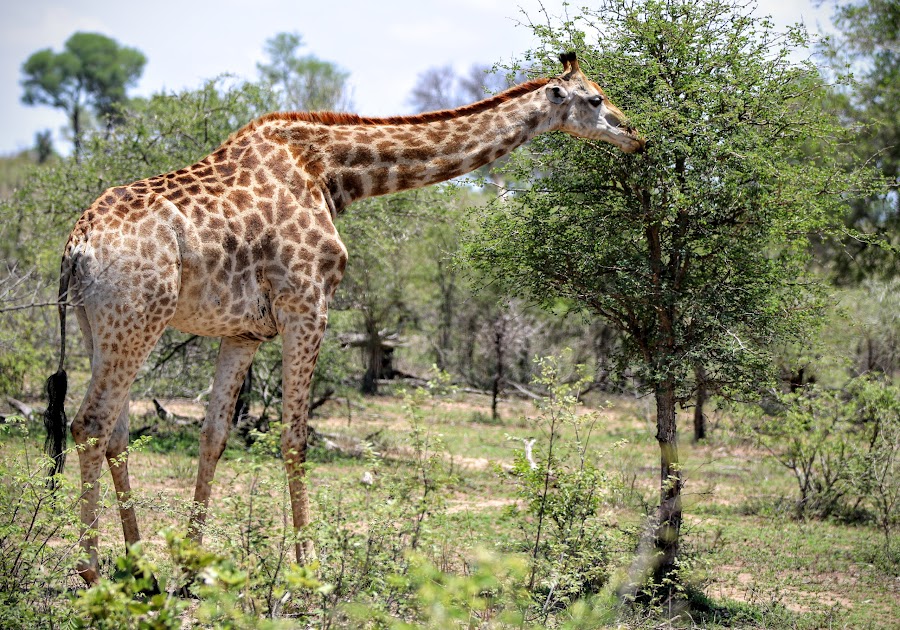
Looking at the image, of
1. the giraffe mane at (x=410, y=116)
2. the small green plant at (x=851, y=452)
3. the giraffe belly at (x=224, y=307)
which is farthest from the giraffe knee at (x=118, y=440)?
the small green plant at (x=851, y=452)

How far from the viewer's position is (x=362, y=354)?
71.4ft

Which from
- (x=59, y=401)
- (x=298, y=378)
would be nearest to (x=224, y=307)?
(x=298, y=378)

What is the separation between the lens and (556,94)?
728 centimetres

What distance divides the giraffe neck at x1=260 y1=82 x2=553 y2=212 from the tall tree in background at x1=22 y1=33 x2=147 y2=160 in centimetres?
5451

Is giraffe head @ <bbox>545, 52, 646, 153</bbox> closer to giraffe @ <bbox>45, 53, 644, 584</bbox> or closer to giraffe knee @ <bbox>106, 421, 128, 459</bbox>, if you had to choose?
giraffe @ <bbox>45, 53, 644, 584</bbox>

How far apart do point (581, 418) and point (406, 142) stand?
2.62 m

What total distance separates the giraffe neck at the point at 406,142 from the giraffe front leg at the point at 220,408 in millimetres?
1412

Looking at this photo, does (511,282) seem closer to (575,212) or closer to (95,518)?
(575,212)

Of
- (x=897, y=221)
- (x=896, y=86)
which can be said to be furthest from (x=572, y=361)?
(x=896, y=86)

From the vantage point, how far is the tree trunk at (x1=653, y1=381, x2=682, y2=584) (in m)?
7.55

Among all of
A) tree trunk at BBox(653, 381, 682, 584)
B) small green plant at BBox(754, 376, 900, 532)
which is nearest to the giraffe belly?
tree trunk at BBox(653, 381, 682, 584)

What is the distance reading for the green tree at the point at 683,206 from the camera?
733 centimetres

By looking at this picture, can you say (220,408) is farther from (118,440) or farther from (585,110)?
(585,110)

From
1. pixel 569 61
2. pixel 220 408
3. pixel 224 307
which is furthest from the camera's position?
pixel 569 61
